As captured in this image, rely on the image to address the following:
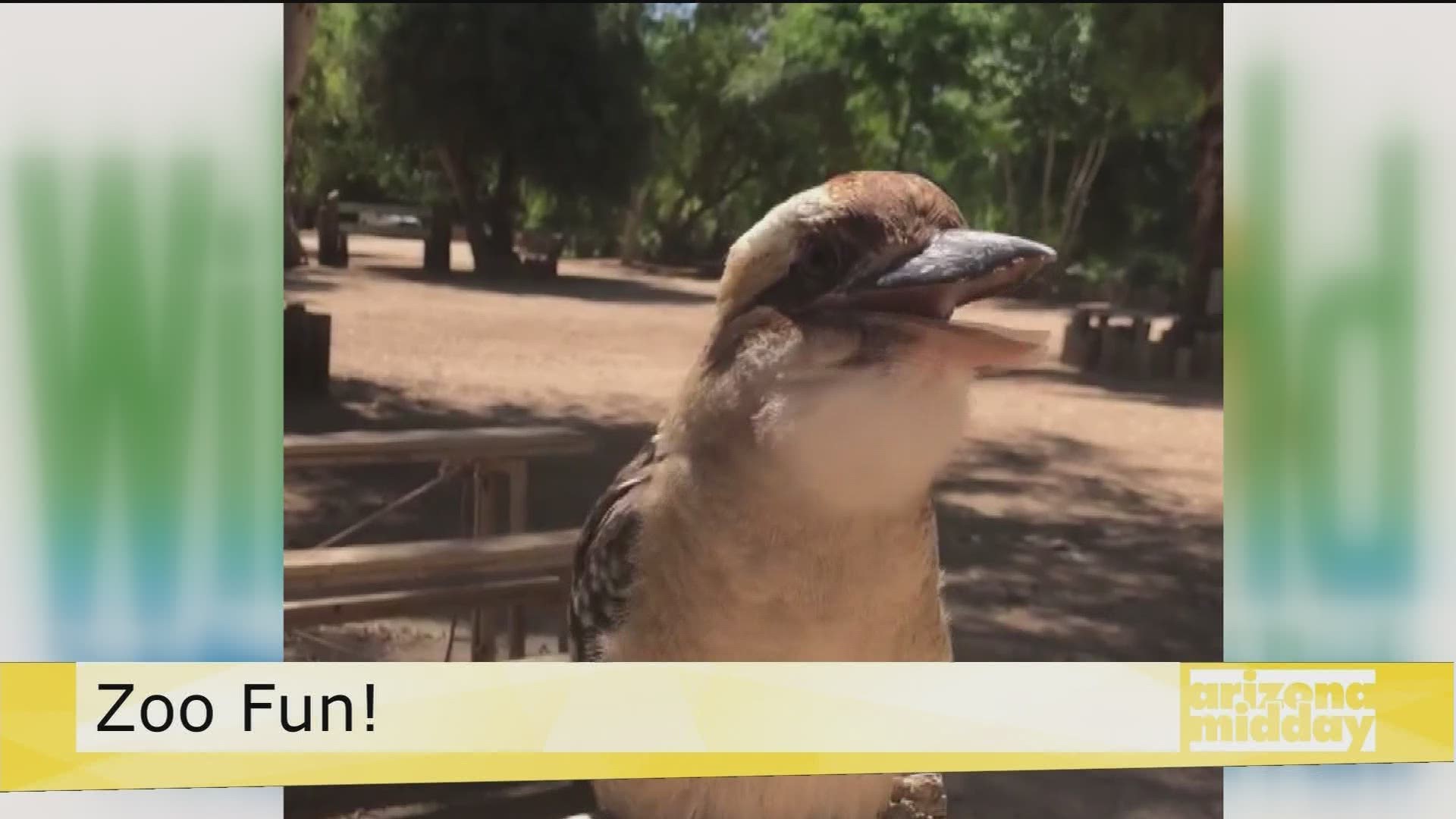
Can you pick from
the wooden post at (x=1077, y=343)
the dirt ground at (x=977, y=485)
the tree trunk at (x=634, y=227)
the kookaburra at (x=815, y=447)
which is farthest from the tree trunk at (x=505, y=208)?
the kookaburra at (x=815, y=447)

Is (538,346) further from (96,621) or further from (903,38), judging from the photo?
(96,621)

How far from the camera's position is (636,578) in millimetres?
1846

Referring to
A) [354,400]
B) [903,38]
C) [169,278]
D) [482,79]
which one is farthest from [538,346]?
[169,278]

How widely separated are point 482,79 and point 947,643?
15.0m

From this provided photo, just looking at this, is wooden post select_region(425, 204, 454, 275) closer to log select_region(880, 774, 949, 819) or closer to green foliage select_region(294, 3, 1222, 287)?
green foliage select_region(294, 3, 1222, 287)

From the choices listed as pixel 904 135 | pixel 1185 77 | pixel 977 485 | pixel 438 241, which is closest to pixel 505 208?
pixel 438 241

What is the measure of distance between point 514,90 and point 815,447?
15161 millimetres

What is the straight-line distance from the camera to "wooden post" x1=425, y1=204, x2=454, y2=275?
1389 centimetres

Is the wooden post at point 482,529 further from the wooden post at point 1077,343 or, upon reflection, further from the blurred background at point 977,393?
the wooden post at point 1077,343

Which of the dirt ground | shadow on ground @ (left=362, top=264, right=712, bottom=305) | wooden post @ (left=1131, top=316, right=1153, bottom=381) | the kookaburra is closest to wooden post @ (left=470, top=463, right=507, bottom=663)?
the dirt ground

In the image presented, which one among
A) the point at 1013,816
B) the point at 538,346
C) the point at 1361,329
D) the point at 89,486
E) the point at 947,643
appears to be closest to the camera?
the point at 89,486

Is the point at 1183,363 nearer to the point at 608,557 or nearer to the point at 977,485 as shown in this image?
the point at 977,485

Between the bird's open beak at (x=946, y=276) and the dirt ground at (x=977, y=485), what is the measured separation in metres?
0.06

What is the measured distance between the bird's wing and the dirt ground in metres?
0.23
